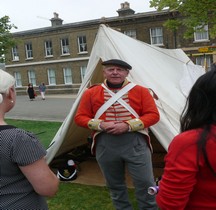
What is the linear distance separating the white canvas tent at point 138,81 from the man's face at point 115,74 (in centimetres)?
113

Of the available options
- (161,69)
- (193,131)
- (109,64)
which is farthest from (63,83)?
(193,131)

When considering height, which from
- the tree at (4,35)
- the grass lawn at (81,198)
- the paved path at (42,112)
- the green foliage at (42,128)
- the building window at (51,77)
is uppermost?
the tree at (4,35)

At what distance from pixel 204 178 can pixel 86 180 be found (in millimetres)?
3907

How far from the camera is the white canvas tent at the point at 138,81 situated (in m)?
4.45

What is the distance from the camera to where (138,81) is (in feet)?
15.3

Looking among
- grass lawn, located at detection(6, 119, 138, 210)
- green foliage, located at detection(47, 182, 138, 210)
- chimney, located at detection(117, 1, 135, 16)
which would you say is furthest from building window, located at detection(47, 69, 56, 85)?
green foliage, located at detection(47, 182, 138, 210)

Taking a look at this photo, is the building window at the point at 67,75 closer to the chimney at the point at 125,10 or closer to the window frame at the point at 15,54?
the window frame at the point at 15,54

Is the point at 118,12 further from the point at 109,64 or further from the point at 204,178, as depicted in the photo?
the point at 204,178

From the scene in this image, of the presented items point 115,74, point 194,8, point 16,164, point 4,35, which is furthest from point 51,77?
point 16,164

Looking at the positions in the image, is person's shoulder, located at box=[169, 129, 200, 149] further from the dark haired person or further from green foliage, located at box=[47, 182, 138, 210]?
green foliage, located at box=[47, 182, 138, 210]

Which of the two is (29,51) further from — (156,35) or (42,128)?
(42,128)

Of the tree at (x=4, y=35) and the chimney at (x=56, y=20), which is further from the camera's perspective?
the chimney at (x=56, y=20)

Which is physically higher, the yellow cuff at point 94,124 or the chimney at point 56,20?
the chimney at point 56,20

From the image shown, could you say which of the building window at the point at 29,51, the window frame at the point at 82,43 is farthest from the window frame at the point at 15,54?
the window frame at the point at 82,43
